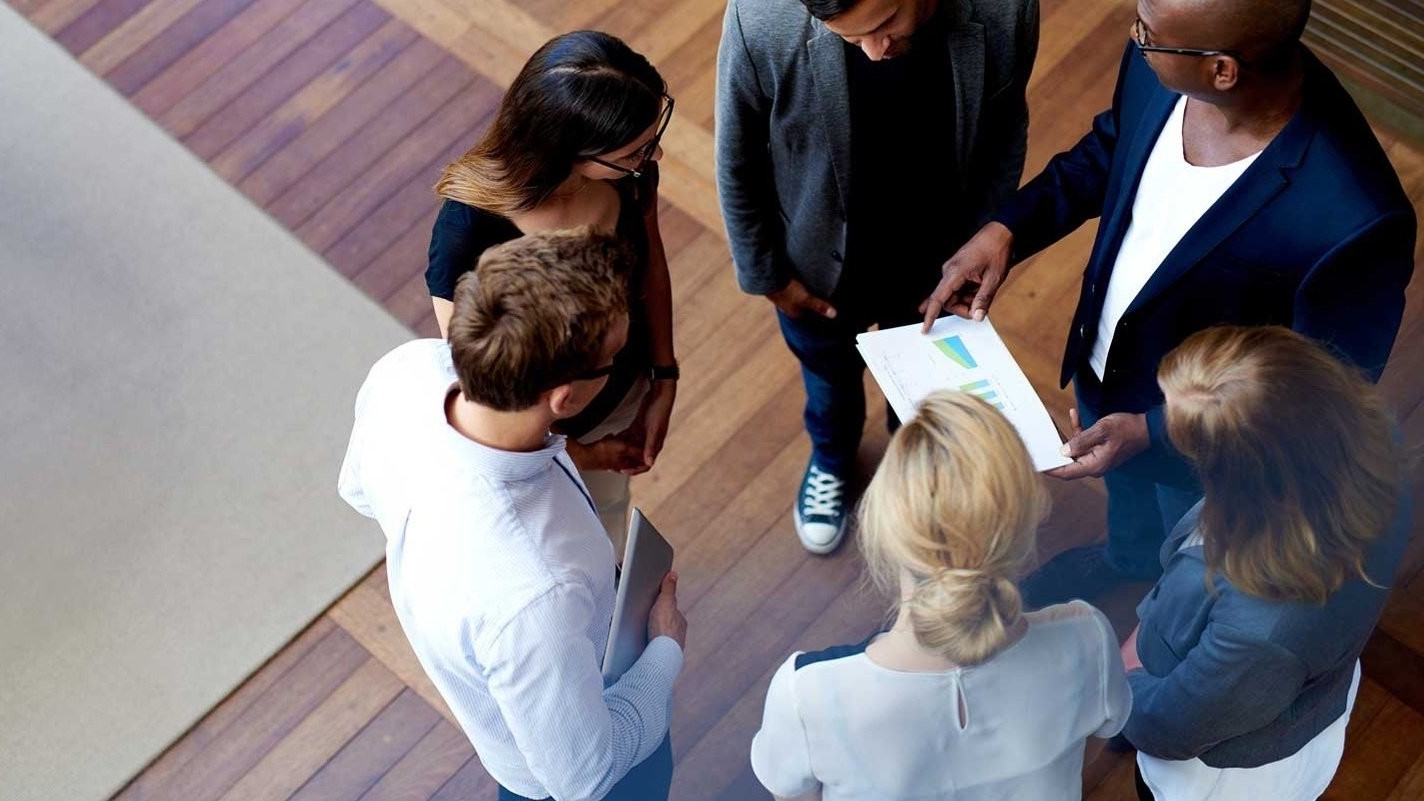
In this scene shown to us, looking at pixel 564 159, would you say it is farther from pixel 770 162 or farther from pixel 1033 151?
pixel 1033 151

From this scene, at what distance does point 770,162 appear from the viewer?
247cm

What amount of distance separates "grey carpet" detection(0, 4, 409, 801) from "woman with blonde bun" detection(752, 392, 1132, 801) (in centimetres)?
195

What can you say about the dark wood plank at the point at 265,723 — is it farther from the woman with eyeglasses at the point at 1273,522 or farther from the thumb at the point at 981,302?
the woman with eyeglasses at the point at 1273,522

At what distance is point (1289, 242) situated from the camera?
6.44 ft

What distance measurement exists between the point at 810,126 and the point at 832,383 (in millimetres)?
807

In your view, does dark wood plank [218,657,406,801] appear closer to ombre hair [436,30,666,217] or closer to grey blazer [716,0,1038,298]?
grey blazer [716,0,1038,298]

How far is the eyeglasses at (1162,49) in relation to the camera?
1.87 metres

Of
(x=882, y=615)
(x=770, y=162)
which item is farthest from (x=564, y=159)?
(x=882, y=615)

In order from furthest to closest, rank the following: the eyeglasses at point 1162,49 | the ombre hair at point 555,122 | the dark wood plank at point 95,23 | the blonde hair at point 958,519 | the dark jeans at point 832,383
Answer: the dark wood plank at point 95,23
the dark jeans at point 832,383
the ombre hair at point 555,122
the eyeglasses at point 1162,49
the blonde hair at point 958,519

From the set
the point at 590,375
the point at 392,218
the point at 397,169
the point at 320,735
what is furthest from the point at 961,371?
the point at 397,169

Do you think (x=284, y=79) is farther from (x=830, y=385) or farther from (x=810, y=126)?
(x=810, y=126)

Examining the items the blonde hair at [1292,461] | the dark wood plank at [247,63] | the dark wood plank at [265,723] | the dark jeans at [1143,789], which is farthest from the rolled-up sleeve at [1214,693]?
the dark wood plank at [247,63]

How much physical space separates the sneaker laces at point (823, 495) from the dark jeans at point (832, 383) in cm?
2

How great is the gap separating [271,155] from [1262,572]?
10.9 feet
